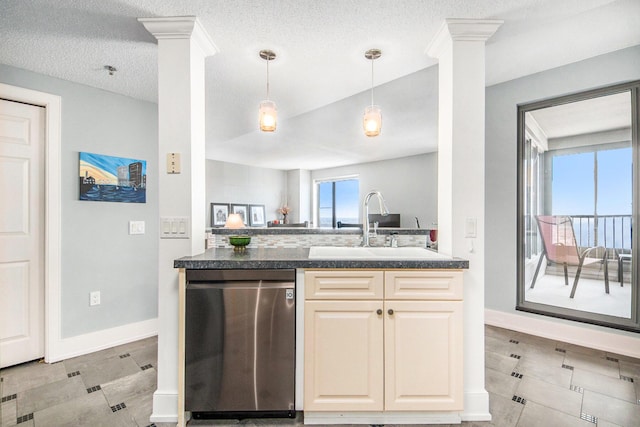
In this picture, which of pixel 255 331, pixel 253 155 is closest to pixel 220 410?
pixel 255 331

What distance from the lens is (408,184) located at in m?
6.14

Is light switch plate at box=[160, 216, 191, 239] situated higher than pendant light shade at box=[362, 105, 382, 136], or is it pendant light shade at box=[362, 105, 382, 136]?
pendant light shade at box=[362, 105, 382, 136]

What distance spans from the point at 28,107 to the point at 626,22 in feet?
14.6

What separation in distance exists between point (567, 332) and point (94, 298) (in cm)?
424

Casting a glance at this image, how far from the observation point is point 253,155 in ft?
20.4


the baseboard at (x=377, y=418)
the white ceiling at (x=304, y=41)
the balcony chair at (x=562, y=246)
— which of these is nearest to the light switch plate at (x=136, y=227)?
the white ceiling at (x=304, y=41)

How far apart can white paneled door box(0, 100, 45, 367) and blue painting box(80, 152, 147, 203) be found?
292mm

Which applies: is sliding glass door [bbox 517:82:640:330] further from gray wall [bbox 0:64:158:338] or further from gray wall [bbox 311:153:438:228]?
gray wall [bbox 0:64:158:338]

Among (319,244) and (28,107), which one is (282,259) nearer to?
(319,244)

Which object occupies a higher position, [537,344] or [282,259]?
[282,259]

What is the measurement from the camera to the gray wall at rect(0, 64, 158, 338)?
240cm

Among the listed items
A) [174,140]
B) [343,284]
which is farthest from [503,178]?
[174,140]

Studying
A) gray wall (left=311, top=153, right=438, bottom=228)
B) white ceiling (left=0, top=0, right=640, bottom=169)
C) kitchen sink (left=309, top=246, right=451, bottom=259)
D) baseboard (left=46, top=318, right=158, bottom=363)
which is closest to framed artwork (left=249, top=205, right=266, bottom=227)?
gray wall (left=311, top=153, right=438, bottom=228)

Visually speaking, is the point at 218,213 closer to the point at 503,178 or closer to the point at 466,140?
the point at 503,178
